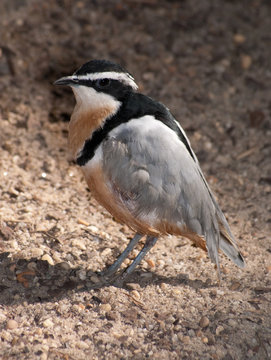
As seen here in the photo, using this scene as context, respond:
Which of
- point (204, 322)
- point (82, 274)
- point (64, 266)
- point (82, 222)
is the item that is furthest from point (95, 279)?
point (204, 322)

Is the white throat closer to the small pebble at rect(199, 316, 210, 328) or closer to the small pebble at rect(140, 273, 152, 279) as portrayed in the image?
the small pebble at rect(140, 273, 152, 279)

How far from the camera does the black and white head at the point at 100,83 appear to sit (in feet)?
11.9

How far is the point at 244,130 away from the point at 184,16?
6.55 feet

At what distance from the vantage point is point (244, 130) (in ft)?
18.7

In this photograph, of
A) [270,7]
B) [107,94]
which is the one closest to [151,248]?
[107,94]

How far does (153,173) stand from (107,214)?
46.2 inches

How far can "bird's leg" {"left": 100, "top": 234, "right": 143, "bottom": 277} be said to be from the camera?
3994mm

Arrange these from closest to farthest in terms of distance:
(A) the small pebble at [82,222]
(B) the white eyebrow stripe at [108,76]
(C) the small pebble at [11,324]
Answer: (C) the small pebble at [11,324] → (B) the white eyebrow stripe at [108,76] → (A) the small pebble at [82,222]

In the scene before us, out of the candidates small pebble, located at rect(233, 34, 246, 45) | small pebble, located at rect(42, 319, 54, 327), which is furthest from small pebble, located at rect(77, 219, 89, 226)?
small pebble, located at rect(233, 34, 246, 45)

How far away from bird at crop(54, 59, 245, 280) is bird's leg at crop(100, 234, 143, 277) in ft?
0.71

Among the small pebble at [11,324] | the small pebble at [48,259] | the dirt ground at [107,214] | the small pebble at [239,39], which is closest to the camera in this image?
the small pebble at [11,324]

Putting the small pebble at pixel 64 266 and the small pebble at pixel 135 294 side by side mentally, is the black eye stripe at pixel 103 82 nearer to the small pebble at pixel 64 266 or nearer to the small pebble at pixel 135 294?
the small pebble at pixel 64 266

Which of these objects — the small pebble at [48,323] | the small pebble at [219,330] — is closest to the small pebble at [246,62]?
the small pebble at [219,330]

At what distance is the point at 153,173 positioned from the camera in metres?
3.55
